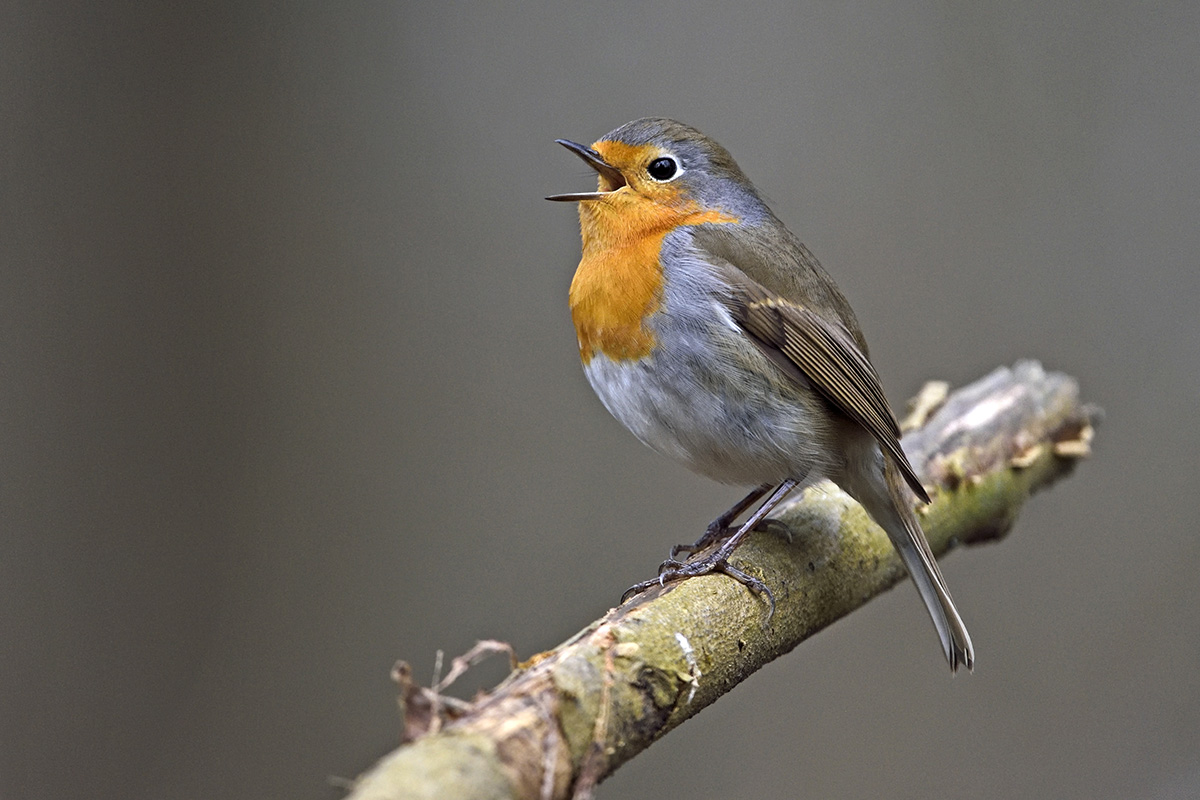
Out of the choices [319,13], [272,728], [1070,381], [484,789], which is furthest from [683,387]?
[319,13]

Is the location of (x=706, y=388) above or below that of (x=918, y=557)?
above

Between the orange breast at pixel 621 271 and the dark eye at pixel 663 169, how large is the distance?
3.6 inches

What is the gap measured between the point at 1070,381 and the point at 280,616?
324 centimetres

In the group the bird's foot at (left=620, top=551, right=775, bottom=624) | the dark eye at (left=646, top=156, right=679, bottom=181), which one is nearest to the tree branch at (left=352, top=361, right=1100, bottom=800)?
the bird's foot at (left=620, top=551, right=775, bottom=624)

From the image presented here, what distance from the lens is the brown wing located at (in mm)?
2434

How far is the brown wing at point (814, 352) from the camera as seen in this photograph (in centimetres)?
243

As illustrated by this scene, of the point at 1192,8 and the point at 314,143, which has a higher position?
the point at 314,143

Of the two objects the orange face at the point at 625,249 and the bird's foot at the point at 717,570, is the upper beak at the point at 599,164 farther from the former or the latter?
the bird's foot at the point at 717,570

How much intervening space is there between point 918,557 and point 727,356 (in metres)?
0.72

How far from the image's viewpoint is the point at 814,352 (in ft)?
8.11

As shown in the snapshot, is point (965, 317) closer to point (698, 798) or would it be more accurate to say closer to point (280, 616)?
point (698, 798)

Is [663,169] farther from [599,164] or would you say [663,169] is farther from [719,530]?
[719,530]

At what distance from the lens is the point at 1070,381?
349 cm

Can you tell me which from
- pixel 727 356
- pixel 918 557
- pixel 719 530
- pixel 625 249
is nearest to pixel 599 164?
pixel 625 249
